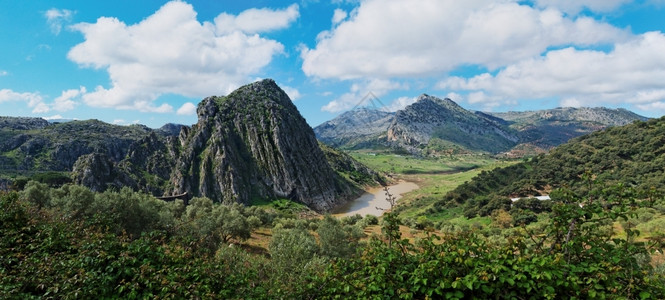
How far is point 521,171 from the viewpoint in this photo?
116250mm

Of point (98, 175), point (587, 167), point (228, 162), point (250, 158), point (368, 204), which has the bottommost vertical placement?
point (368, 204)

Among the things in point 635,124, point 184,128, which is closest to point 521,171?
point 635,124

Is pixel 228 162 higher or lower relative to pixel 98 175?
higher

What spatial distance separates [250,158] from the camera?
144625 millimetres

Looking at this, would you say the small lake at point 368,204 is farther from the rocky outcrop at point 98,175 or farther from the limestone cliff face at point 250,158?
the rocky outcrop at point 98,175

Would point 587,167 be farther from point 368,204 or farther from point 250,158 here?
point 250,158

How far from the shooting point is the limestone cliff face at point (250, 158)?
5010 inches

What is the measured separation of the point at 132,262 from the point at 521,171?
132053 mm

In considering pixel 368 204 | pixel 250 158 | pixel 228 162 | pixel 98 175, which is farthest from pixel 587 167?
pixel 98 175

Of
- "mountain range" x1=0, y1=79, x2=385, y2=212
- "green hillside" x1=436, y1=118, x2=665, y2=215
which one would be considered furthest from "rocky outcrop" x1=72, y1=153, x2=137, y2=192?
"green hillside" x1=436, y1=118, x2=665, y2=215

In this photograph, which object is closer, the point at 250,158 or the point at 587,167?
the point at 587,167

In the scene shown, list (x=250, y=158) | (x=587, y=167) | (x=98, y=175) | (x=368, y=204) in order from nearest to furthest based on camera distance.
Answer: (x=587, y=167) < (x=98, y=175) < (x=250, y=158) < (x=368, y=204)

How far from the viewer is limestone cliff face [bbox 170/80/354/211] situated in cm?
12725

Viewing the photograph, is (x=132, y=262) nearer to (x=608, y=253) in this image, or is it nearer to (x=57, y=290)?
(x=57, y=290)
